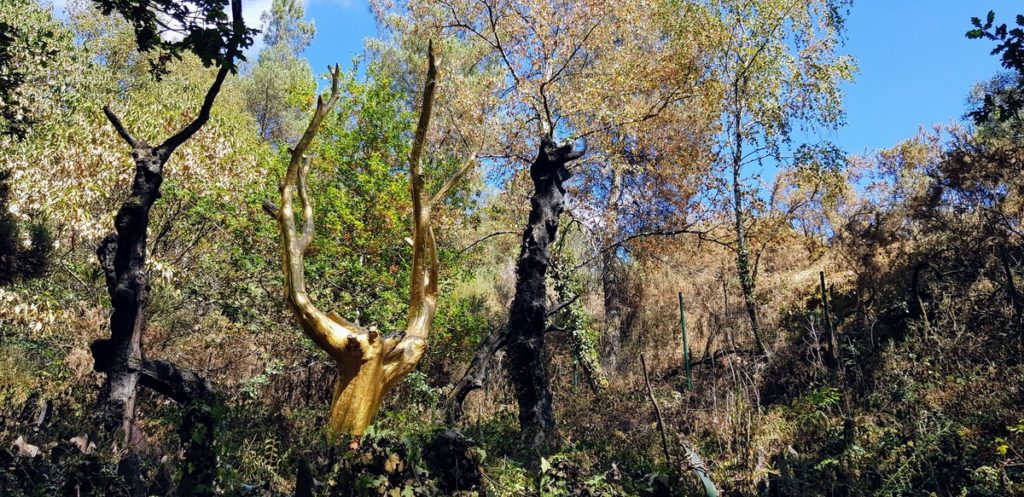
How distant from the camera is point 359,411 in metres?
5.66

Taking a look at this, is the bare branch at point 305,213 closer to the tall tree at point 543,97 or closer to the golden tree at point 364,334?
the golden tree at point 364,334

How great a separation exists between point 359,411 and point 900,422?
19.9ft

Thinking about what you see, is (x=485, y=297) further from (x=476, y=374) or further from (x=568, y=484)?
(x=568, y=484)

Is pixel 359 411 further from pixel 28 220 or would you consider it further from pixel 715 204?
pixel 715 204

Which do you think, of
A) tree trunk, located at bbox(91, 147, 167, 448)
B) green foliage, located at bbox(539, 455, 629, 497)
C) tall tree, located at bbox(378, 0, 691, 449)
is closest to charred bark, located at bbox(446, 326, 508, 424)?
tall tree, located at bbox(378, 0, 691, 449)

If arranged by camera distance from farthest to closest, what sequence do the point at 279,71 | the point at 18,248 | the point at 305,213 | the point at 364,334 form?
the point at 279,71, the point at 18,248, the point at 305,213, the point at 364,334

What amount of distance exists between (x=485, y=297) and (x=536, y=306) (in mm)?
10158

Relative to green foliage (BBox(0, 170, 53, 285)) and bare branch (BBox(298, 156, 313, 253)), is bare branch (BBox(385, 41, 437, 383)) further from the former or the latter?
green foliage (BBox(0, 170, 53, 285))

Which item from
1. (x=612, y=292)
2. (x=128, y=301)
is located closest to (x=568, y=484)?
(x=128, y=301)

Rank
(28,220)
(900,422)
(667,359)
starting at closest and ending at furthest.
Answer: (900,422), (28,220), (667,359)

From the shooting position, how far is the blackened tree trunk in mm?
8497

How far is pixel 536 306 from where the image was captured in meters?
8.92

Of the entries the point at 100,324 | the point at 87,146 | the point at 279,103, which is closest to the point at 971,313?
the point at 100,324

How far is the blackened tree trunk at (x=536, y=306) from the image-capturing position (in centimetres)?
850
